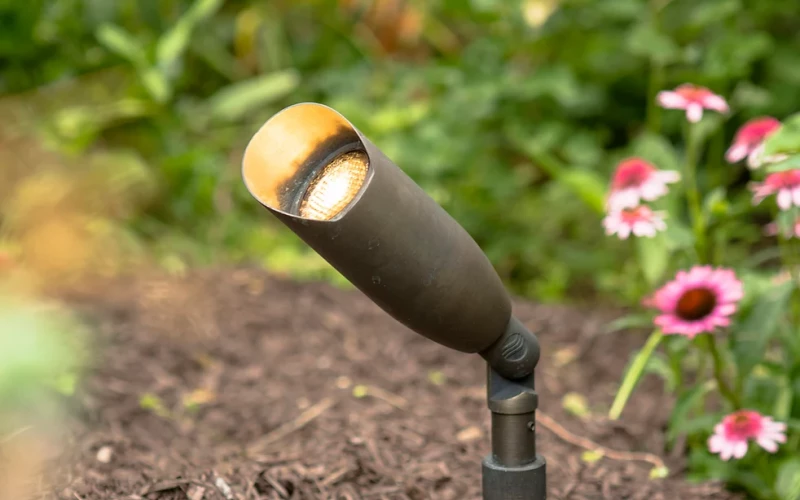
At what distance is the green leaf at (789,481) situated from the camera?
4.93ft

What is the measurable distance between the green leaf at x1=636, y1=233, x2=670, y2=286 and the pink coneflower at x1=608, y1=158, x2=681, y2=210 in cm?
37

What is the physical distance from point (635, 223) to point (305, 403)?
93 centimetres

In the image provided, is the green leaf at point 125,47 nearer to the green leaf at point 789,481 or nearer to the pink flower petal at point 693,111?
the pink flower petal at point 693,111

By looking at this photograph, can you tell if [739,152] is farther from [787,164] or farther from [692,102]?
[787,164]

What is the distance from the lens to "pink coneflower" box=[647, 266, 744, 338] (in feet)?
4.97

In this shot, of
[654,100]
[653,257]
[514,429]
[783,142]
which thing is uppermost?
[654,100]

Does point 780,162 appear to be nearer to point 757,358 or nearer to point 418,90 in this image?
point 757,358

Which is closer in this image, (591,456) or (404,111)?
(591,456)

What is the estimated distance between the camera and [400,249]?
110 cm

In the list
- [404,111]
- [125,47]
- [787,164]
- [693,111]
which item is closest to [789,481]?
[787,164]

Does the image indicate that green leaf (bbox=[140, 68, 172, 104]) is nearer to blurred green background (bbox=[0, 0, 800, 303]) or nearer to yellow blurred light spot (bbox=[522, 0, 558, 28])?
blurred green background (bbox=[0, 0, 800, 303])

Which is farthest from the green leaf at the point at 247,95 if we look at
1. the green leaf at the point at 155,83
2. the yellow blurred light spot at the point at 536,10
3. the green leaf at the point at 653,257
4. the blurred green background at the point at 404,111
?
the green leaf at the point at 653,257

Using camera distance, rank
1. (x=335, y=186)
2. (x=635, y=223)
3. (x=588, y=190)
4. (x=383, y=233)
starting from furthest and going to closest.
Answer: (x=588, y=190) → (x=635, y=223) → (x=335, y=186) → (x=383, y=233)

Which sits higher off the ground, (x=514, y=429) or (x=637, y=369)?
(x=637, y=369)
